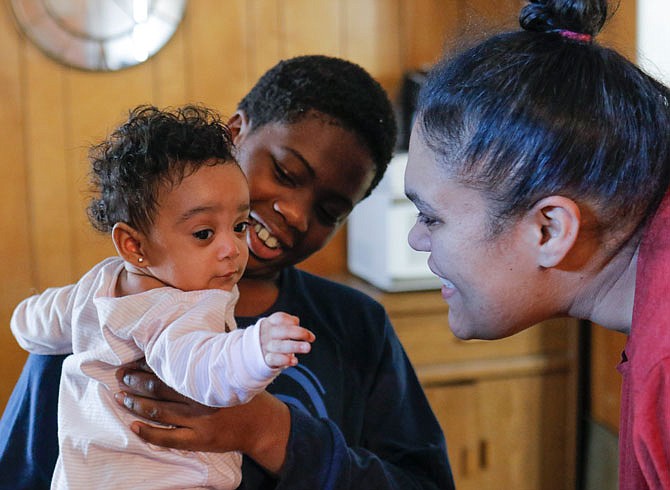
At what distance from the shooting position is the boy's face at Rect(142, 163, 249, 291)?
3.39 ft

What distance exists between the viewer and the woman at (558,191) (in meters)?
0.96

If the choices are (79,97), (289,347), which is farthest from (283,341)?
(79,97)

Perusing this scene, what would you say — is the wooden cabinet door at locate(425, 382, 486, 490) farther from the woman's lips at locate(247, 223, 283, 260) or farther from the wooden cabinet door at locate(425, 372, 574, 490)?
the woman's lips at locate(247, 223, 283, 260)

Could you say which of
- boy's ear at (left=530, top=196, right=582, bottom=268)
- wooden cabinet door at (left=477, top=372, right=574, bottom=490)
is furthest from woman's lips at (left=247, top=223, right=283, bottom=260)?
wooden cabinet door at (left=477, top=372, right=574, bottom=490)

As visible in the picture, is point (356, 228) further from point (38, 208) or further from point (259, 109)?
point (259, 109)

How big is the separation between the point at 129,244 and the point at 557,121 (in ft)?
1.85

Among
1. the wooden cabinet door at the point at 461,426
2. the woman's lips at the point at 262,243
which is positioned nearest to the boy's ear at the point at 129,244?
the woman's lips at the point at 262,243

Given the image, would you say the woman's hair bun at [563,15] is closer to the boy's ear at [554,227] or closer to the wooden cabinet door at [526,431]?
the boy's ear at [554,227]

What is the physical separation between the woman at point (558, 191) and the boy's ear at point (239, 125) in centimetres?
36

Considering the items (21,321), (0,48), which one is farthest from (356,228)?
(21,321)

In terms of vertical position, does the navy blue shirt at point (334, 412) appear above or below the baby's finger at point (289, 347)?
below

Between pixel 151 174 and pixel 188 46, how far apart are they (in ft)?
5.65

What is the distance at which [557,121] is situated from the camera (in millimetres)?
963

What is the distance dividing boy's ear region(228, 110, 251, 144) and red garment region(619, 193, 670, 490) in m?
0.66
